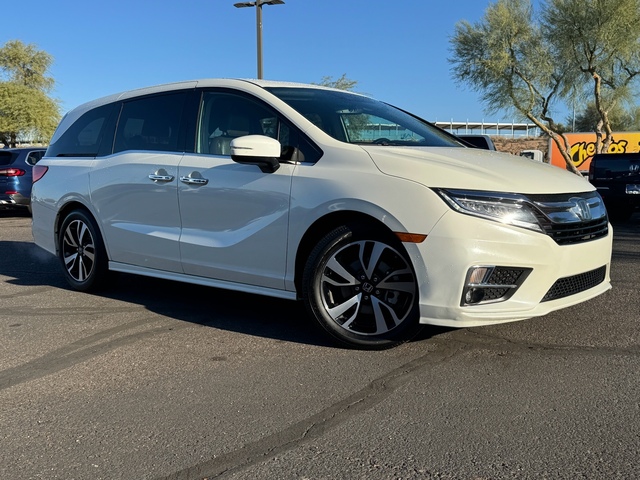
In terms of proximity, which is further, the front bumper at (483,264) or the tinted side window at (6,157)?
A: the tinted side window at (6,157)

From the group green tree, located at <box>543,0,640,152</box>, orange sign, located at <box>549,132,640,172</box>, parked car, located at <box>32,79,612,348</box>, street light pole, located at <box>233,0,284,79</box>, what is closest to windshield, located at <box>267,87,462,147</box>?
parked car, located at <box>32,79,612,348</box>

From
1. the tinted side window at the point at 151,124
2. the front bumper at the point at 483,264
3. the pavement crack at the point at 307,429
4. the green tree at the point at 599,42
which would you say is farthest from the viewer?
the green tree at the point at 599,42

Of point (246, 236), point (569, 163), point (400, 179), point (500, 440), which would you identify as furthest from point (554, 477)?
point (569, 163)

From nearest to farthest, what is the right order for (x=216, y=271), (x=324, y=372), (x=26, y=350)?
(x=324, y=372) → (x=26, y=350) → (x=216, y=271)

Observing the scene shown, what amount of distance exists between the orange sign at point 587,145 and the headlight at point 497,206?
3354 centimetres

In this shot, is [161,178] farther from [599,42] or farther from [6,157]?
[599,42]

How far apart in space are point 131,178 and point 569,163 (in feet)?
90.1

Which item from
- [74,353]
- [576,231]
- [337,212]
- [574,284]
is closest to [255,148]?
[337,212]

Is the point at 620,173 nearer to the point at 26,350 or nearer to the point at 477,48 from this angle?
the point at 26,350

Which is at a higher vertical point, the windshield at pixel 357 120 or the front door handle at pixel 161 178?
the windshield at pixel 357 120

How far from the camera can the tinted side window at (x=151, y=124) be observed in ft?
16.5

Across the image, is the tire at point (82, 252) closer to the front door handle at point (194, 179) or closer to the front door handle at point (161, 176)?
the front door handle at point (161, 176)

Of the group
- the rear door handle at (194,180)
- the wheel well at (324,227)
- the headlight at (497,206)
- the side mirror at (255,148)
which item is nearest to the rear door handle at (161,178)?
the rear door handle at (194,180)

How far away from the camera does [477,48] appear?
95.3ft
